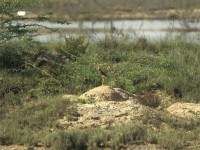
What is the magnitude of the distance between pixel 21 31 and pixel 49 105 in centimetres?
395

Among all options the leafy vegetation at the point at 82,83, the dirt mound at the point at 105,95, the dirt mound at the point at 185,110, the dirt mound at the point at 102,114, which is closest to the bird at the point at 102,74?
the leafy vegetation at the point at 82,83

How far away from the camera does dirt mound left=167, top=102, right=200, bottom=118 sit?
8.12 meters

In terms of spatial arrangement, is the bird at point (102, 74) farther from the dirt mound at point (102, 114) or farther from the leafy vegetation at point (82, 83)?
the dirt mound at point (102, 114)

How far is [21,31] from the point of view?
11836 mm

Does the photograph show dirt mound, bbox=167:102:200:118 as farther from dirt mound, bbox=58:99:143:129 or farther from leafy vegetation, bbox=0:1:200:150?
dirt mound, bbox=58:99:143:129

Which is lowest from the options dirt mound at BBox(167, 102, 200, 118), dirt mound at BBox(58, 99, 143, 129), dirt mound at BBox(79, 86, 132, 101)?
dirt mound at BBox(167, 102, 200, 118)

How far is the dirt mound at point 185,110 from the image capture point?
26.6 ft

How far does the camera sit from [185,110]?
328 inches

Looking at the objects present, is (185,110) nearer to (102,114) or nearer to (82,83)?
(102,114)

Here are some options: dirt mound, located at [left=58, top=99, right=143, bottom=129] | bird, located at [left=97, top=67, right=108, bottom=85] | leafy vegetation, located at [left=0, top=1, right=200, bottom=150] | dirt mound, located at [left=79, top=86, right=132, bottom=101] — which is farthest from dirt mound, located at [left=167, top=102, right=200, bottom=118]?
bird, located at [left=97, top=67, right=108, bottom=85]

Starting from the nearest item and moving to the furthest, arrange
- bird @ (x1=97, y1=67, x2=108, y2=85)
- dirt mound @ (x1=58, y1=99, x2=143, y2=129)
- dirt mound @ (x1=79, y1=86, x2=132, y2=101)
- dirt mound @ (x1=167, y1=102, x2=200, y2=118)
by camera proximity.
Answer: dirt mound @ (x1=58, y1=99, x2=143, y2=129) → dirt mound @ (x1=167, y1=102, x2=200, y2=118) → dirt mound @ (x1=79, y1=86, x2=132, y2=101) → bird @ (x1=97, y1=67, x2=108, y2=85)

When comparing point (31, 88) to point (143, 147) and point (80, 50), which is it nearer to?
point (80, 50)

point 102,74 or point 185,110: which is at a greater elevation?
point 102,74

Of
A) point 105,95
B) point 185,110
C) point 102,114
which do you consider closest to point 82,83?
point 105,95
